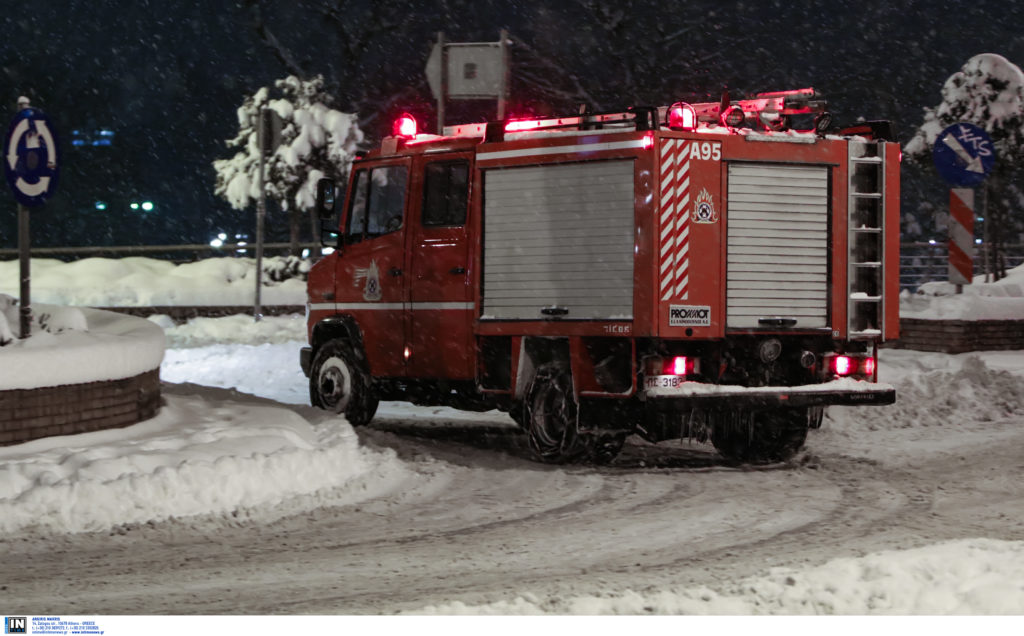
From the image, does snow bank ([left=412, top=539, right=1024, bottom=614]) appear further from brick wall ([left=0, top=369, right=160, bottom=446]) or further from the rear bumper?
brick wall ([left=0, top=369, right=160, bottom=446])

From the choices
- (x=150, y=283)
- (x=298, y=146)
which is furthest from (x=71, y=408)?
(x=298, y=146)

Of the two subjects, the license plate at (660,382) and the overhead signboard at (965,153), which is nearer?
the license plate at (660,382)

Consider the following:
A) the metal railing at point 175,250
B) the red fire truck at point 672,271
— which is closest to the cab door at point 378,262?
the red fire truck at point 672,271

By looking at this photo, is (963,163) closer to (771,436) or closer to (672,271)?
(771,436)

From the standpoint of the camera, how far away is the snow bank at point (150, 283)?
29609mm

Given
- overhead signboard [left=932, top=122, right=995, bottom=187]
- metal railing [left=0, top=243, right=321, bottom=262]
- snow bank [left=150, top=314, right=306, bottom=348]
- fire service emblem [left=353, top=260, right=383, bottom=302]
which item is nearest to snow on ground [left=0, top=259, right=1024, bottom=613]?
fire service emblem [left=353, top=260, right=383, bottom=302]

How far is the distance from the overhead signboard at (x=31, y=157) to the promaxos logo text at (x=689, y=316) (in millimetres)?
4452

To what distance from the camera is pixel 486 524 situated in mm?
8297

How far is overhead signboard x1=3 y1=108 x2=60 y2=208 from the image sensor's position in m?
9.75

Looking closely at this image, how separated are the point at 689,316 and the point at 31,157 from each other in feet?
15.7

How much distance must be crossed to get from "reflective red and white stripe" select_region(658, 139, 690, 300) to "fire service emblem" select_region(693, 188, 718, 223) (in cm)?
7

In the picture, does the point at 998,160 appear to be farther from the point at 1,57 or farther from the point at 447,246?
the point at 1,57

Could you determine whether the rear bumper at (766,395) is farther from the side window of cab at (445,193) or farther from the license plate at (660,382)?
the side window of cab at (445,193)
